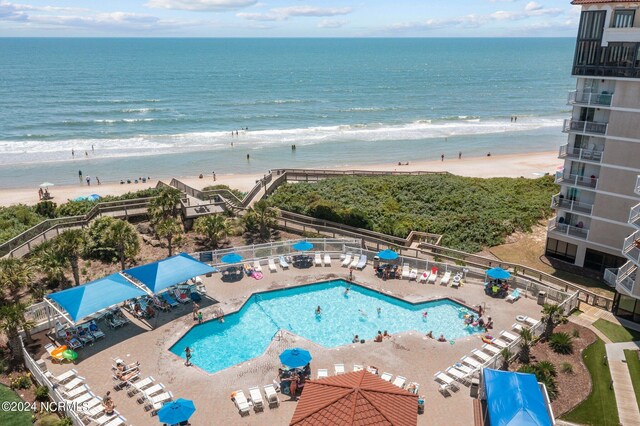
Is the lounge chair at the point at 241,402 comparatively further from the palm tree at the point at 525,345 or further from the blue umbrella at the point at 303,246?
the blue umbrella at the point at 303,246

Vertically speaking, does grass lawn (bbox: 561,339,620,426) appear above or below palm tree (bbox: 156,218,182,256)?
below

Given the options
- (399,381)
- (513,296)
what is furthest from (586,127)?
(399,381)

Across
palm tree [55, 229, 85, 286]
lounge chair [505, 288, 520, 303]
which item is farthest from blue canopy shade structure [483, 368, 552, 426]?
palm tree [55, 229, 85, 286]

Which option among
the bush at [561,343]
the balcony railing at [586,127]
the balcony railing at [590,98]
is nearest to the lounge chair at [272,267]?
the bush at [561,343]

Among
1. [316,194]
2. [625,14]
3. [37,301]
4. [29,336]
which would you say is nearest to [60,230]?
[37,301]

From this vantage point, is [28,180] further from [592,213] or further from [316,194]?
[592,213]

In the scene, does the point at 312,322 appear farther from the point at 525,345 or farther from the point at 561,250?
the point at 561,250

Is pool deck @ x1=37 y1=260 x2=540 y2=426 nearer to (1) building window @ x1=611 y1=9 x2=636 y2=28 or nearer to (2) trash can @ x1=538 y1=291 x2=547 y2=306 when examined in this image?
(2) trash can @ x1=538 y1=291 x2=547 y2=306
